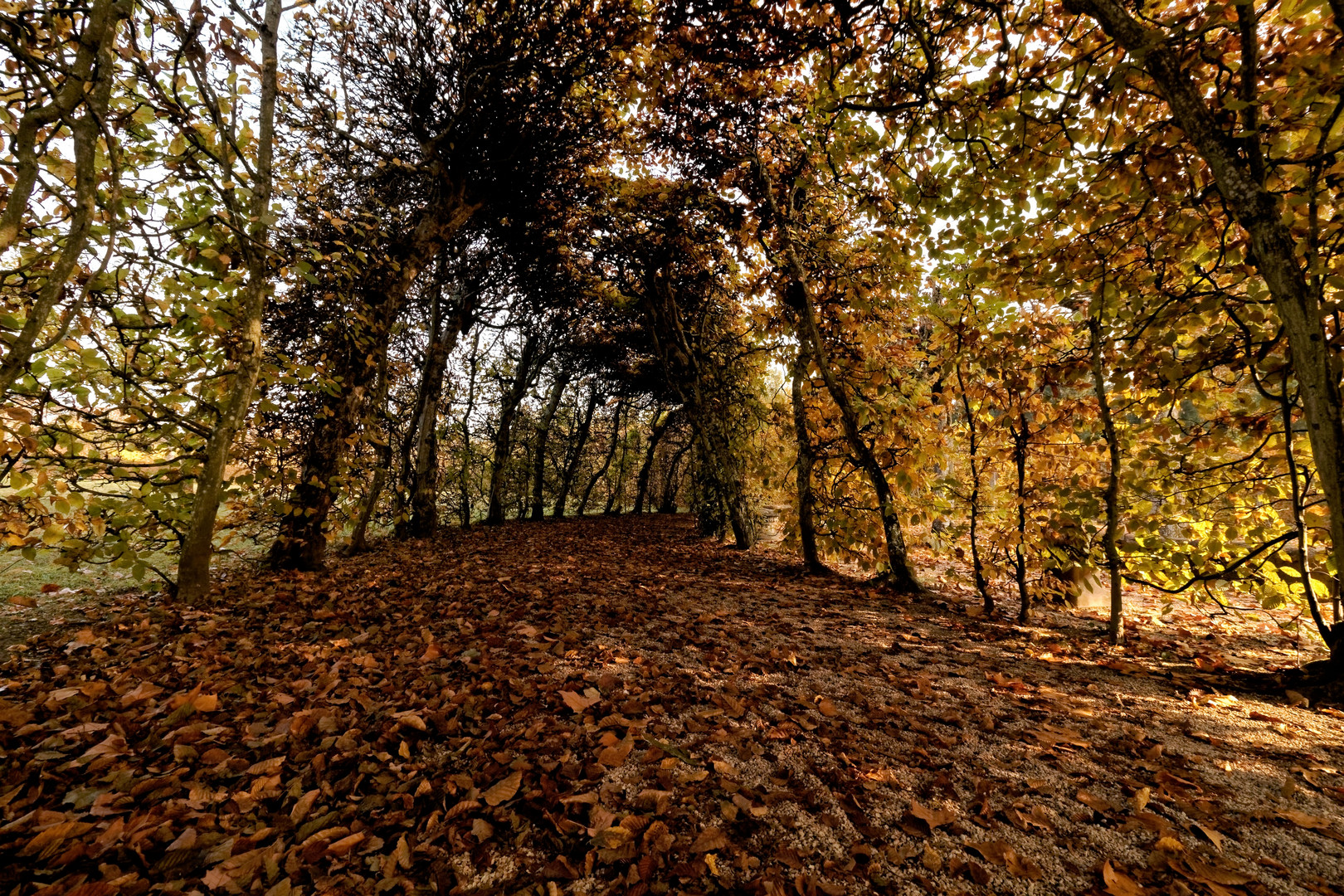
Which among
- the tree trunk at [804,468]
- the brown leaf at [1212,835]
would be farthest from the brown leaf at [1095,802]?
the tree trunk at [804,468]

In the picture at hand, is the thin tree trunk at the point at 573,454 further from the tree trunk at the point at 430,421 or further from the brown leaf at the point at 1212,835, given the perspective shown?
the brown leaf at the point at 1212,835

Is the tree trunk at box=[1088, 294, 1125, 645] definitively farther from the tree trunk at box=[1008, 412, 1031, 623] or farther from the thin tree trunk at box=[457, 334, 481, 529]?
the thin tree trunk at box=[457, 334, 481, 529]

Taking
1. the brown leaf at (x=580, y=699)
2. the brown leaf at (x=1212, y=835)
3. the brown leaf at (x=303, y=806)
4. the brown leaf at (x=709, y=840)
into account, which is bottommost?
the brown leaf at (x=303, y=806)

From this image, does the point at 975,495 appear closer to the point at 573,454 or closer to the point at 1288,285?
the point at 1288,285

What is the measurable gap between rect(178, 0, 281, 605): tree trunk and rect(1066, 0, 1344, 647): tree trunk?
6.27 meters

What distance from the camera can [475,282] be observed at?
37.3ft

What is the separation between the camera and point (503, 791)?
207 centimetres

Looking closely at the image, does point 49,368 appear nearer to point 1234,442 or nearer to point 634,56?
point 634,56

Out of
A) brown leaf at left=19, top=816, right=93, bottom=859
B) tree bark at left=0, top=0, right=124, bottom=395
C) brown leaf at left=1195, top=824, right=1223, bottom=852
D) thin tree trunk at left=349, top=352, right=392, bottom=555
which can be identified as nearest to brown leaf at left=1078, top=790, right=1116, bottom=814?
brown leaf at left=1195, top=824, right=1223, bottom=852

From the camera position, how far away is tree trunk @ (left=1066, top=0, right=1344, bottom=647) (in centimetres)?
237

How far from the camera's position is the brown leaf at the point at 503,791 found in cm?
203

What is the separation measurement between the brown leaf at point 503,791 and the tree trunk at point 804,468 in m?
5.87

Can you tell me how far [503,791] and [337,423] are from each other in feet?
18.9

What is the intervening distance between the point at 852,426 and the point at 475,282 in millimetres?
9366
